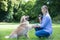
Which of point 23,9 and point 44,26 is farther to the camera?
point 23,9

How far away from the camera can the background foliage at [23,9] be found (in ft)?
158

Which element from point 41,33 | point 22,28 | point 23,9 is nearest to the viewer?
point 41,33

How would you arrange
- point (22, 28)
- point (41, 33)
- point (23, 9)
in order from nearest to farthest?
1. point (41, 33)
2. point (22, 28)
3. point (23, 9)

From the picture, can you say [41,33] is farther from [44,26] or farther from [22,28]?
[22,28]

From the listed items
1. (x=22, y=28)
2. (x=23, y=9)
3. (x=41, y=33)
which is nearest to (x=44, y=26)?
(x=41, y=33)

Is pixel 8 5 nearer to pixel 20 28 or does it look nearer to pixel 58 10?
pixel 58 10

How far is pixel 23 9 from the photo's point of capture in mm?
61188

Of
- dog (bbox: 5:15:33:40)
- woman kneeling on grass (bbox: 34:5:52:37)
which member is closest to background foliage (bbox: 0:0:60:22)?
dog (bbox: 5:15:33:40)

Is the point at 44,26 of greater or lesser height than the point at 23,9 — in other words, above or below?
above

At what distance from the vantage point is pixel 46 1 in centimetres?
4909

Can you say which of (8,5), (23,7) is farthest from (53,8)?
(23,7)

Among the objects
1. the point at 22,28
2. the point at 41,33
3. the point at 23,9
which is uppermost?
the point at 22,28

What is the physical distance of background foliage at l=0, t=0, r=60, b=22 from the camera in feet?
158

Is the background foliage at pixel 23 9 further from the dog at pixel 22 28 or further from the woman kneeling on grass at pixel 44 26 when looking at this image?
the woman kneeling on grass at pixel 44 26
